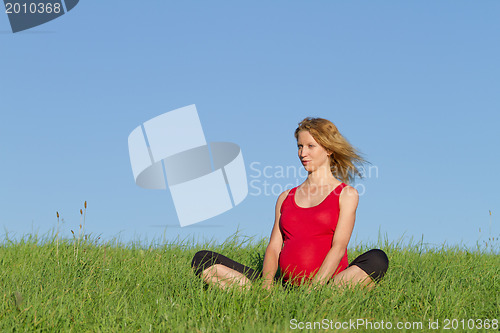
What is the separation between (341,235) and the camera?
5320 millimetres

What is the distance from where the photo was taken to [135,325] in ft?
14.3

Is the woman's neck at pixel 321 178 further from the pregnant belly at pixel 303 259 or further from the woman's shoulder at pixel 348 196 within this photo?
the pregnant belly at pixel 303 259

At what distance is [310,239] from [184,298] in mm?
1498

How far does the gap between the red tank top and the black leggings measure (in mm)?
269

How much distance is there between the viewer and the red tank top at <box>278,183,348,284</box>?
541 centimetres

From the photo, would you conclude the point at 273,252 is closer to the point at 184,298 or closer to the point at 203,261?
the point at 203,261

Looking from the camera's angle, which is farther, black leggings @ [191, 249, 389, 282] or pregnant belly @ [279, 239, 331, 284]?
black leggings @ [191, 249, 389, 282]

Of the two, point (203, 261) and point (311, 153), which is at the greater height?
point (311, 153)

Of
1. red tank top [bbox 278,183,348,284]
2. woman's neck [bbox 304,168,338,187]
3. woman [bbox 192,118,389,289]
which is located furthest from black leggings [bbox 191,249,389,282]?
woman's neck [bbox 304,168,338,187]

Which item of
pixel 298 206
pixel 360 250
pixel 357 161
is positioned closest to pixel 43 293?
pixel 298 206

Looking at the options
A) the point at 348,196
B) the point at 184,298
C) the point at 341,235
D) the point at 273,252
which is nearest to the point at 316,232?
the point at 341,235

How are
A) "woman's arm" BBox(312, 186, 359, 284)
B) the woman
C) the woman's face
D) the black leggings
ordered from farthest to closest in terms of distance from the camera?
the woman's face < the black leggings < the woman < "woman's arm" BBox(312, 186, 359, 284)

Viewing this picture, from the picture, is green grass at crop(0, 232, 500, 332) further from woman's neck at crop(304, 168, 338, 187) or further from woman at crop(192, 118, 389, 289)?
woman's neck at crop(304, 168, 338, 187)

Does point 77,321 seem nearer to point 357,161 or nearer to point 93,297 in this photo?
point 93,297
